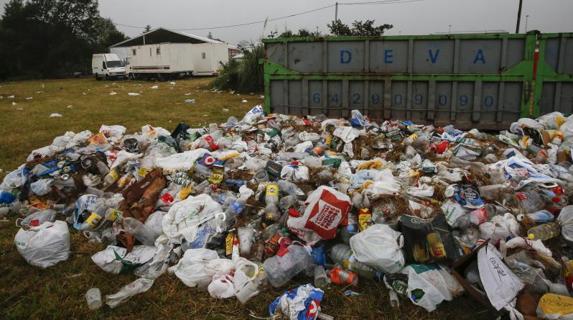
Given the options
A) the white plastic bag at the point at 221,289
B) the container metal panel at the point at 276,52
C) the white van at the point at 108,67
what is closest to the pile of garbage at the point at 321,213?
the white plastic bag at the point at 221,289

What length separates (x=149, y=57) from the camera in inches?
947

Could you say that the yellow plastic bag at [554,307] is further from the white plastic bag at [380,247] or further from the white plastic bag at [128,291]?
the white plastic bag at [128,291]

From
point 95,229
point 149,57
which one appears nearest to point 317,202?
point 95,229

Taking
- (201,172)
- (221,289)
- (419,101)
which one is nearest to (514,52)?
(419,101)

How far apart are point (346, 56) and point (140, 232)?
4.33 metres

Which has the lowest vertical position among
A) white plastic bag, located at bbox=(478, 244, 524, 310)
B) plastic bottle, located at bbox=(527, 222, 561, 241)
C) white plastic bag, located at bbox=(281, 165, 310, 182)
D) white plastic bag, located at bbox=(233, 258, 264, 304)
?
white plastic bag, located at bbox=(233, 258, 264, 304)

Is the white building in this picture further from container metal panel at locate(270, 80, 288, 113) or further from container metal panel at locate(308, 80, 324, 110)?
container metal panel at locate(308, 80, 324, 110)

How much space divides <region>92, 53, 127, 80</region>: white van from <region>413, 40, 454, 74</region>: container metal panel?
23692 mm

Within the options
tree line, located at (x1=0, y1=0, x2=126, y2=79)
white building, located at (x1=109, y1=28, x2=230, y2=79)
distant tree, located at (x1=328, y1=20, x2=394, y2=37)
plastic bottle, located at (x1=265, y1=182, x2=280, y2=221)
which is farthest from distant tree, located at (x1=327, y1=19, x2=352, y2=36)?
tree line, located at (x1=0, y1=0, x2=126, y2=79)

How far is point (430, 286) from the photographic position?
8.70ft

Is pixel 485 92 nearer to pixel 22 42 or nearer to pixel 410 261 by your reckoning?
pixel 410 261

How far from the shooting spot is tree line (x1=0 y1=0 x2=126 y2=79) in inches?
1289

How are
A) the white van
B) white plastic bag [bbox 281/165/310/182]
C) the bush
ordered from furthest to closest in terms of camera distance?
the white van, the bush, white plastic bag [bbox 281/165/310/182]

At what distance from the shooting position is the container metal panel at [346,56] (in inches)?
251
